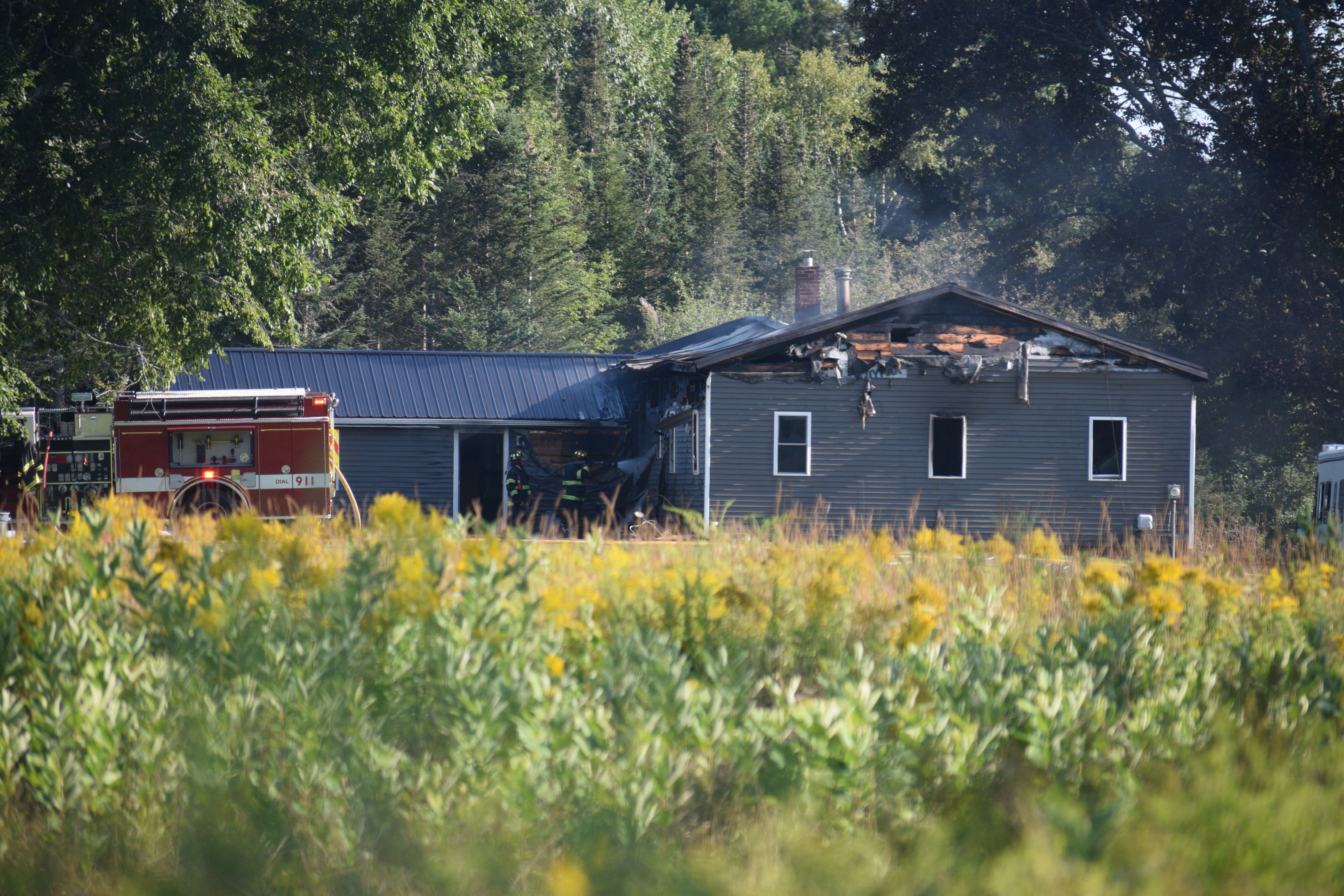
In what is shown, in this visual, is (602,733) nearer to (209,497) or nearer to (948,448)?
(209,497)

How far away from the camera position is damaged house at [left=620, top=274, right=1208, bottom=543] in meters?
21.4

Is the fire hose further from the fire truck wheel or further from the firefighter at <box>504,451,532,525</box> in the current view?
the firefighter at <box>504,451,532,525</box>

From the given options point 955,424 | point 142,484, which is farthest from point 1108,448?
point 142,484

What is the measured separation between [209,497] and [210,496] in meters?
0.04

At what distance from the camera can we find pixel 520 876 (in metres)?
3.14

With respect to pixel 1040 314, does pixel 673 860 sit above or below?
below

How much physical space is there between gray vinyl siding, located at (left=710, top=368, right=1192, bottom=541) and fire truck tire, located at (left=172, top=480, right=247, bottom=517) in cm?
873

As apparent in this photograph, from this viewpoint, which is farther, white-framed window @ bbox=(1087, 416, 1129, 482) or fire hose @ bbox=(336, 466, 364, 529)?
white-framed window @ bbox=(1087, 416, 1129, 482)

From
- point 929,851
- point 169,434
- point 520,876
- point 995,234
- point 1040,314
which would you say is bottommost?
point 520,876

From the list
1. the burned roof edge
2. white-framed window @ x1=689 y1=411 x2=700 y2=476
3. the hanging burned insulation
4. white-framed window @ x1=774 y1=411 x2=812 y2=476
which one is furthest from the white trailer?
white-framed window @ x1=689 y1=411 x2=700 y2=476

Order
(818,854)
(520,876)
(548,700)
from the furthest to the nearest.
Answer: (548,700) → (520,876) → (818,854)

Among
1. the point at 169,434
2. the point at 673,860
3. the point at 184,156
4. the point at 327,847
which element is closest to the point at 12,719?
the point at 327,847

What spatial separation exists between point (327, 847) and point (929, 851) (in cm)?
176

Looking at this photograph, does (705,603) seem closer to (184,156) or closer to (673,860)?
(673,860)
